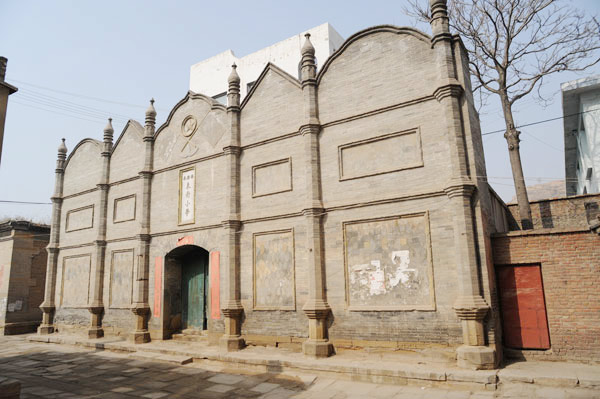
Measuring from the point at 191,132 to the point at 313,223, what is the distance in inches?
254

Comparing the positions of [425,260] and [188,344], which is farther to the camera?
[188,344]

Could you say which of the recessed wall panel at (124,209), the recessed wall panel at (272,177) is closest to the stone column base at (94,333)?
the recessed wall panel at (124,209)

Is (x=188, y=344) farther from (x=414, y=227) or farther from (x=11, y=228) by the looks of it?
(x=11, y=228)

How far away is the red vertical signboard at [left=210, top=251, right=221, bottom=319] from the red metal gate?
26.2 ft

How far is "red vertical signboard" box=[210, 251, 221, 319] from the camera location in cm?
1247

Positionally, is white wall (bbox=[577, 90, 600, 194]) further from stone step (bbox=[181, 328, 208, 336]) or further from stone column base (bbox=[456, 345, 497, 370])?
stone step (bbox=[181, 328, 208, 336])

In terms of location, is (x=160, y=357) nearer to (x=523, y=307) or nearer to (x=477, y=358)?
(x=477, y=358)

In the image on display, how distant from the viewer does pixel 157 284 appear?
14117 millimetres

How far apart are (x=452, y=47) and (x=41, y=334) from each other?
18962 millimetres

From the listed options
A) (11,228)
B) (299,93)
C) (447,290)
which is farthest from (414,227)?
(11,228)

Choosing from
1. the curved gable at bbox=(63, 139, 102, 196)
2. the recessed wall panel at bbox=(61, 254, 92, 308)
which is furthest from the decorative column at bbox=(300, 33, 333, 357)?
the recessed wall panel at bbox=(61, 254, 92, 308)

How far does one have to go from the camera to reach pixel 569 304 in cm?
851

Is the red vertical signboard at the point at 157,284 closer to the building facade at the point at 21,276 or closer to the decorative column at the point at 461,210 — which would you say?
the building facade at the point at 21,276

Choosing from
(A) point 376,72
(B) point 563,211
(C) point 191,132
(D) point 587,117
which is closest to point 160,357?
(C) point 191,132
